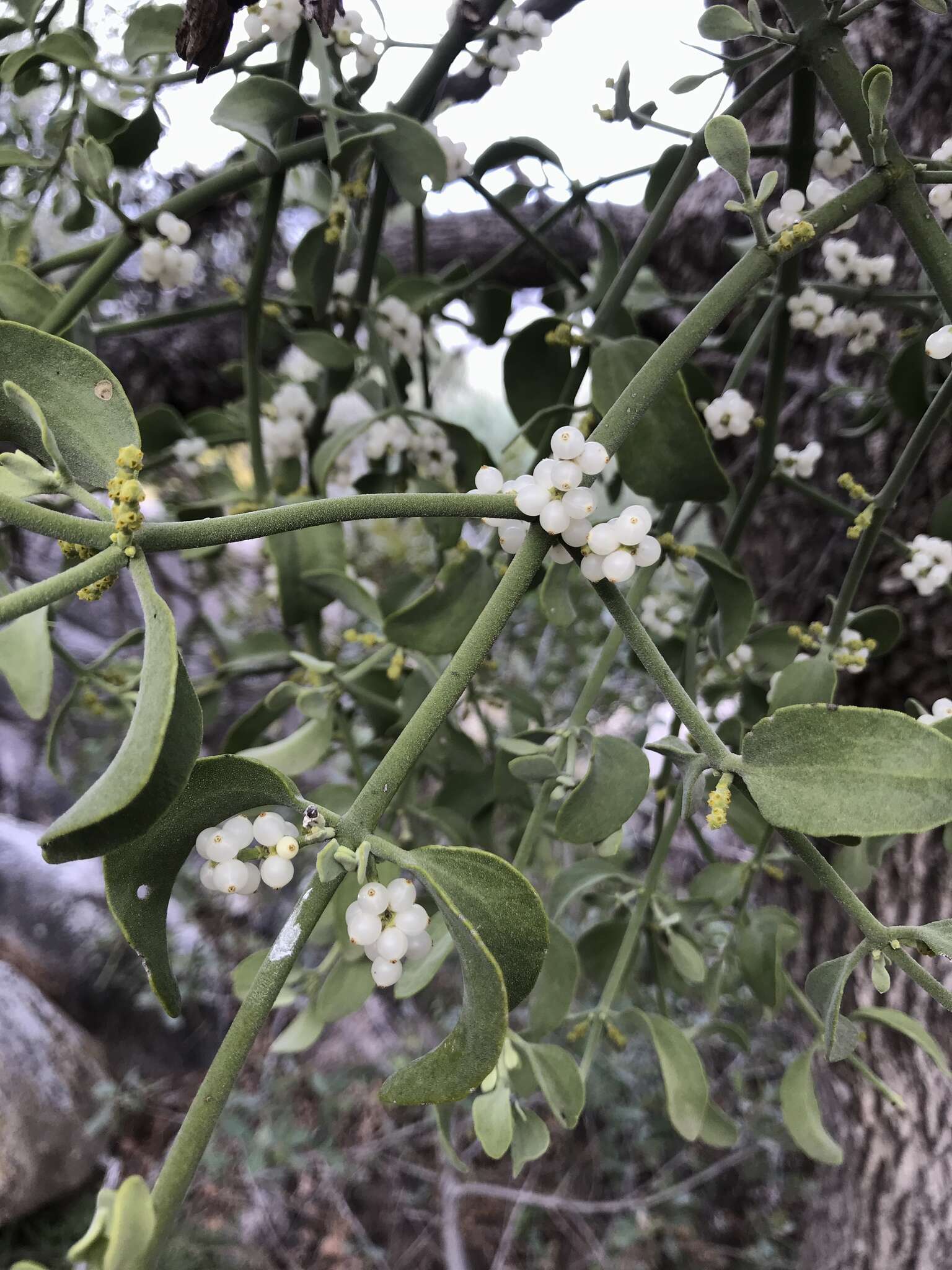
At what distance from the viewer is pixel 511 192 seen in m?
0.66

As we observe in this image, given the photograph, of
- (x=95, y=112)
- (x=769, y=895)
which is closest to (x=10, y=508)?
(x=95, y=112)

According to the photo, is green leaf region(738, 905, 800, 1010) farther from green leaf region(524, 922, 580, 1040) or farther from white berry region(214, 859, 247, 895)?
white berry region(214, 859, 247, 895)

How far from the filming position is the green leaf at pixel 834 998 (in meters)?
0.27

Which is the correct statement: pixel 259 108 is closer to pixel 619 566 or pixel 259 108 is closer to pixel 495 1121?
pixel 619 566

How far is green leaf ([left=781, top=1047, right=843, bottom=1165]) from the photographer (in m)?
0.47

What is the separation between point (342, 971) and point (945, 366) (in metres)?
0.52

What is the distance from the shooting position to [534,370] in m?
0.51

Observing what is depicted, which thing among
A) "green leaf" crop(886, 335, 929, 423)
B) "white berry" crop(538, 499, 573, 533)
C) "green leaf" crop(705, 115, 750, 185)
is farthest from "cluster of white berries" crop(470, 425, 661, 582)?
"green leaf" crop(886, 335, 929, 423)

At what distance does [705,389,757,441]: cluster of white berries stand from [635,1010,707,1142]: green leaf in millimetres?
331

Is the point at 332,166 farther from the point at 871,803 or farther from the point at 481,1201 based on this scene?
the point at 481,1201

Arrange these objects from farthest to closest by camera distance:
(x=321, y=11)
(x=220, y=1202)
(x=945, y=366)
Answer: (x=220, y=1202) < (x=945, y=366) < (x=321, y=11)

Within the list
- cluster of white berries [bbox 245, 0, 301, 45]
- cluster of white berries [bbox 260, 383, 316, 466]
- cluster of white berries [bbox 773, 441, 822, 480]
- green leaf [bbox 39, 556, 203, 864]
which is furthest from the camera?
cluster of white berries [bbox 260, 383, 316, 466]

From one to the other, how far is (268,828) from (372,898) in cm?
4

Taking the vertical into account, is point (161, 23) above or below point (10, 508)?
above
